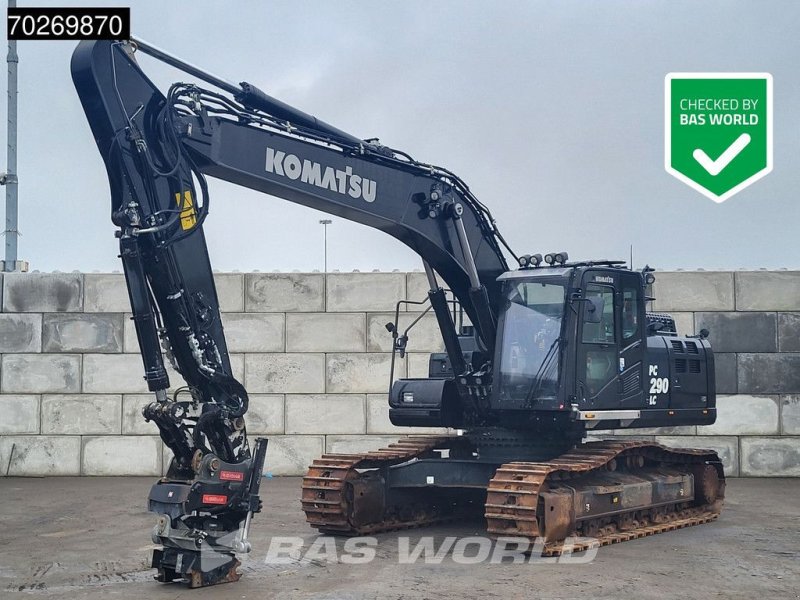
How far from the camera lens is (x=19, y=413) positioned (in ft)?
55.2

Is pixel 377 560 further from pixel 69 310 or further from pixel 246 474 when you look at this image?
pixel 69 310

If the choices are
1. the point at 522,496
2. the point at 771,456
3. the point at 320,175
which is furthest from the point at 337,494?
the point at 771,456

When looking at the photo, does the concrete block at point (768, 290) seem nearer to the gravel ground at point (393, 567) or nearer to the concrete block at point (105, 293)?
the gravel ground at point (393, 567)

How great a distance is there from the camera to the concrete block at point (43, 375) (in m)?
16.8

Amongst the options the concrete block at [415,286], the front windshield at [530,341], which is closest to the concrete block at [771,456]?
the concrete block at [415,286]

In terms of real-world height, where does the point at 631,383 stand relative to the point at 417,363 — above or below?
below

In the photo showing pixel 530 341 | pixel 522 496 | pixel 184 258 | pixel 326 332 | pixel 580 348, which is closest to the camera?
pixel 184 258

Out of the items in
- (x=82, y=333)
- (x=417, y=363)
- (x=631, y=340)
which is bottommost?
(x=417, y=363)

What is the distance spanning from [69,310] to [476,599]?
1121cm

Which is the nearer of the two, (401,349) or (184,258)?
(184,258)

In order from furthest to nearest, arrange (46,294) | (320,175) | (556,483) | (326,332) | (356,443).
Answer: (46,294) < (326,332) < (356,443) < (556,483) < (320,175)

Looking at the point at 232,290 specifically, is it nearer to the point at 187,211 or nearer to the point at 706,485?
the point at 706,485

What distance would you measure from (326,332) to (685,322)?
19.8 ft

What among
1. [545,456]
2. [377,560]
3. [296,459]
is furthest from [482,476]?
[296,459]
